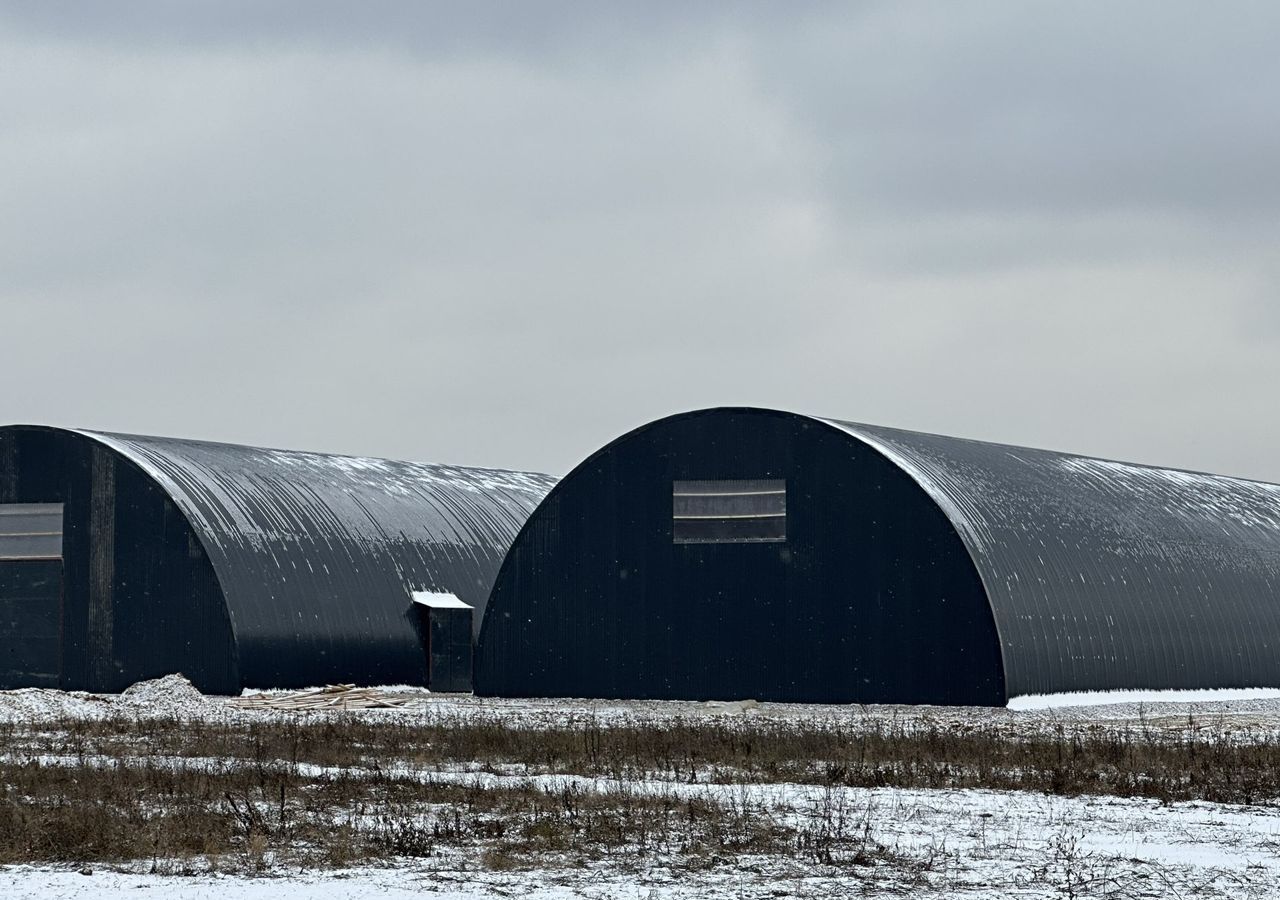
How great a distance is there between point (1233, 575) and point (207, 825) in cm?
3516

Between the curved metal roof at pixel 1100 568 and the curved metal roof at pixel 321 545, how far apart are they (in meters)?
13.2

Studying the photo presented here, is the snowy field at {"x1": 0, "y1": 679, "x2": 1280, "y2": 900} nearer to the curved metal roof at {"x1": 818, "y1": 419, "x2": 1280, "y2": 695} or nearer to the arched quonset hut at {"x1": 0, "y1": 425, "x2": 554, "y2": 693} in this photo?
the arched quonset hut at {"x1": 0, "y1": 425, "x2": 554, "y2": 693}

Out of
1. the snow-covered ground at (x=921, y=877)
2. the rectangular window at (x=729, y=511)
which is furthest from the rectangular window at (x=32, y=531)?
the snow-covered ground at (x=921, y=877)

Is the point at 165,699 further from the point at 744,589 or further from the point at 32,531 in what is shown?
the point at 744,589

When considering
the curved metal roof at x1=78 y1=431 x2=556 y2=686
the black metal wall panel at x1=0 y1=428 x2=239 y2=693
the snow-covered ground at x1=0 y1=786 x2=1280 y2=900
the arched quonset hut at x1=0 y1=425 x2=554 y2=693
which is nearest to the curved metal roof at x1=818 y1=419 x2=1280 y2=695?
the curved metal roof at x1=78 y1=431 x2=556 y2=686

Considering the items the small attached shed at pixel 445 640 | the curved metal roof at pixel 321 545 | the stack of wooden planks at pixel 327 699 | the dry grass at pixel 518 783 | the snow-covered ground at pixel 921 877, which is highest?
the curved metal roof at pixel 321 545

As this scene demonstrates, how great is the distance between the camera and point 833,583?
1583 inches

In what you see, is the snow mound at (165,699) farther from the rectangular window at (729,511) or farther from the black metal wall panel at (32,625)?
the rectangular window at (729,511)

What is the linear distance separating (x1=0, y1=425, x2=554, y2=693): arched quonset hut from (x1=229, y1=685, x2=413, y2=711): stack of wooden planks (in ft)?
2.01

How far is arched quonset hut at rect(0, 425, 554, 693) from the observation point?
43.9 meters

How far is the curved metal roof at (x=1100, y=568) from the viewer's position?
3916 centimetres

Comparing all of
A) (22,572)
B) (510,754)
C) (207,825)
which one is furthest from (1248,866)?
(22,572)

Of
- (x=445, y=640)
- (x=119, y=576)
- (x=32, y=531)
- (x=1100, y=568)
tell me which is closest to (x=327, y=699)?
(x=119, y=576)

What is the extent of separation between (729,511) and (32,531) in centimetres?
1742
